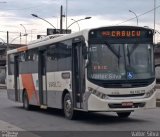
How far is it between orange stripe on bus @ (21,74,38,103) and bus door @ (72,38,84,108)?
5.66 m

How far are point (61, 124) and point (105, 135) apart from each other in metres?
3.67

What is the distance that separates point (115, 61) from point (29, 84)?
805 cm

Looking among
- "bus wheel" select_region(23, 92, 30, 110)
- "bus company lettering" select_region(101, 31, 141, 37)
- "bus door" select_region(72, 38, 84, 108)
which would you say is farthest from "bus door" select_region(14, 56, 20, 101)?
"bus company lettering" select_region(101, 31, 141, 37)

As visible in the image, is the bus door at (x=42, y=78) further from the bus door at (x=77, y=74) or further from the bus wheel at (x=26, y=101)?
the bus door at (x=77, y=74)

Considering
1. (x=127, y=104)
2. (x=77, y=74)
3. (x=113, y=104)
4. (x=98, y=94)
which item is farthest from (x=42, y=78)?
(x=127, y=104)

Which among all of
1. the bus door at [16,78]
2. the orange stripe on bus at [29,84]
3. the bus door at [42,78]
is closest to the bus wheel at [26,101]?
the orange stripe on bus at [29,84]

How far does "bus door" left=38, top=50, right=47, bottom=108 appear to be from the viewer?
69.4 feet

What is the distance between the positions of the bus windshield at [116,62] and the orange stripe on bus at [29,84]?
6985 millimetres

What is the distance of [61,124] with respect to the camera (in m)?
16.7

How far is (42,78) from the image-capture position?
21.5m

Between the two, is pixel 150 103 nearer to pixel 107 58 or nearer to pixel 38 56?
pixel 107 58

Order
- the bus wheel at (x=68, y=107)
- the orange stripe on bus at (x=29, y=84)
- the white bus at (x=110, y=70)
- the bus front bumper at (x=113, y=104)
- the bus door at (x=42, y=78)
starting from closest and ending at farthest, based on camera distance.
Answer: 1. the bus front bumper at (x=113, y=104)
2. the white bus at (x=110, y=70)
3. the bus wheel at (x=68, y=107)
4. the bus door at (x=42, y=78)
5. the orange stripe on bus at (x=29, y=84)

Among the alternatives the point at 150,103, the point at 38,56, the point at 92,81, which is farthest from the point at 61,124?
the point at 38,56

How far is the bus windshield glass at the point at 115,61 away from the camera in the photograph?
53.4 feet
